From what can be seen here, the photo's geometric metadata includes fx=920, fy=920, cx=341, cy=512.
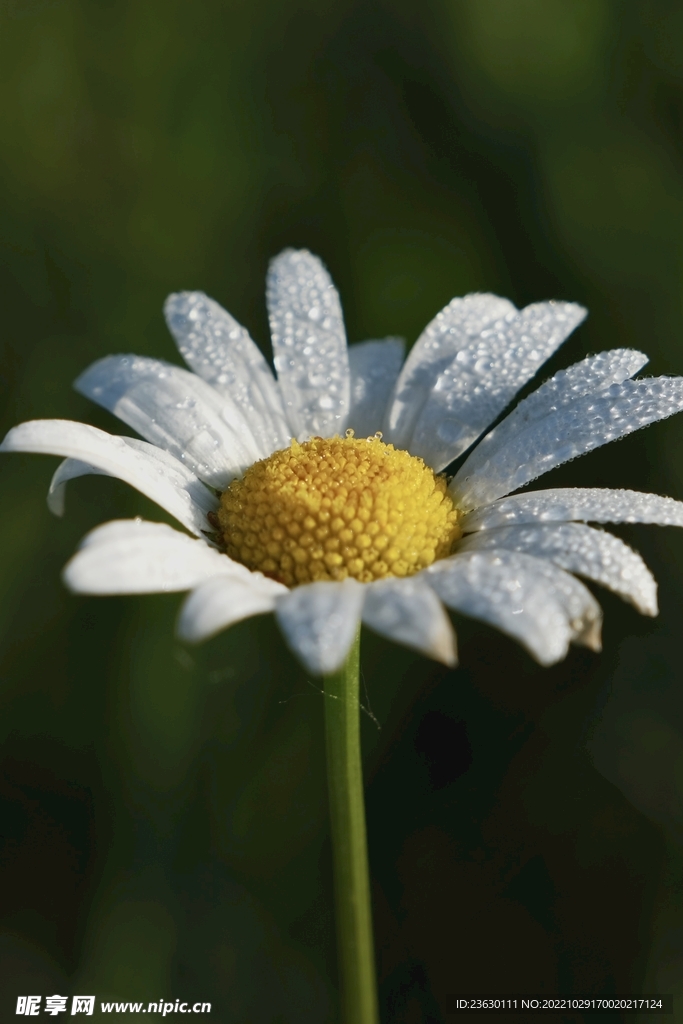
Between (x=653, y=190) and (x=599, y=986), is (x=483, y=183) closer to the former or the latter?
(x=653, y=190)

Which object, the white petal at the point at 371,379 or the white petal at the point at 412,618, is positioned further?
the white petal at the point at 371,379

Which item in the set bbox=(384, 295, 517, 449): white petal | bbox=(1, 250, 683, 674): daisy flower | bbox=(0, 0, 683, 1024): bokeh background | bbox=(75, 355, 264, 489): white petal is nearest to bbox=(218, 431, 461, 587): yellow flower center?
bbox=(1, 250, 683, 674): daisy flower

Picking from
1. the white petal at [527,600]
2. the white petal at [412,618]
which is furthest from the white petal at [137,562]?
the white petal at [527,600]

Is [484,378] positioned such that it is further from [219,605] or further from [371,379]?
[219,605]

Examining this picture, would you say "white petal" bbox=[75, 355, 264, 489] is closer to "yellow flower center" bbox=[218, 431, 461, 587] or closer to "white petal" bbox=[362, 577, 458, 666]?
"yellow flower center" bbox=[218, 431, 461, 587]

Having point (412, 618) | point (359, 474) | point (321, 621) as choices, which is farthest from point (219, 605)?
point (359, 474)

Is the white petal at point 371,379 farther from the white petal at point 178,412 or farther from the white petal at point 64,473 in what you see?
the white petal at point 64,473
